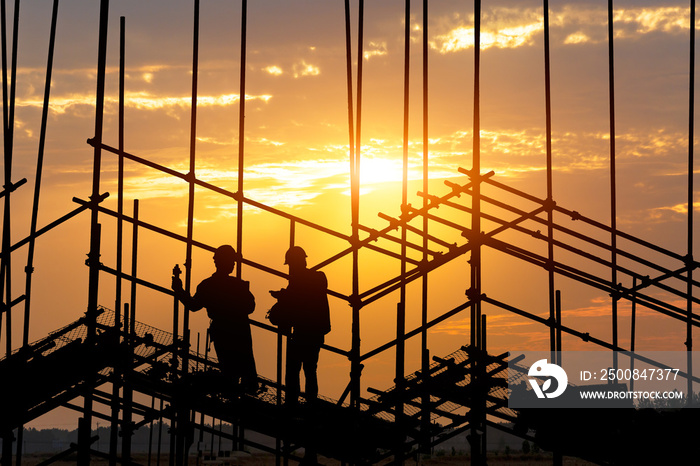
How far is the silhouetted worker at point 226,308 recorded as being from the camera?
10.7 metres

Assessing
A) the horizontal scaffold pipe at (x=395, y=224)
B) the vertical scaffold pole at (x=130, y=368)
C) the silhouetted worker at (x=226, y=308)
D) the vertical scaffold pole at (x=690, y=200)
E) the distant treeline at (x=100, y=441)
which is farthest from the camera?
the distant treeline at (x=100, y=441)

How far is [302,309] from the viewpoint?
35.9 feet

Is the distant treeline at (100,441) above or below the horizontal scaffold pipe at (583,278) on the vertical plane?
below

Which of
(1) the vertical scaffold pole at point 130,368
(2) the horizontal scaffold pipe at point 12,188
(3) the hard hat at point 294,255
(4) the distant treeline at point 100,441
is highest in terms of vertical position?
(2) the horizontal scaffold pipe at point 12,188

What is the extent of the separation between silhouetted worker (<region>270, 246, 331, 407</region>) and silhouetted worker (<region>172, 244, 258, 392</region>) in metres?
0.43

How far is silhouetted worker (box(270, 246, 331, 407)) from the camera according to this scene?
10.9 meters

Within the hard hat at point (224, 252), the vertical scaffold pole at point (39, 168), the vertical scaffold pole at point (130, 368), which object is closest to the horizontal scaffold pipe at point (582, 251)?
the hard hat at point (224, 252)

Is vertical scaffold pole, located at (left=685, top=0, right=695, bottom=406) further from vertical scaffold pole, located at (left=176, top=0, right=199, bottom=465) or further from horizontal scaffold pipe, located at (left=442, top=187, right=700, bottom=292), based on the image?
vertical scaffold pole, located at (left=176, top=0, right=199, bottom=465)

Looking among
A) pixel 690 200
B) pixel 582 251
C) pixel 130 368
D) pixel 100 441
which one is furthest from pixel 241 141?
pixel 100 441

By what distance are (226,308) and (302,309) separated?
2.74 feet

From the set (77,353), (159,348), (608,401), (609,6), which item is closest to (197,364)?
(159,348)

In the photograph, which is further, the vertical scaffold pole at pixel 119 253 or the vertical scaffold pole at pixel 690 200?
the vertical scaffold pole at pixel 690 200

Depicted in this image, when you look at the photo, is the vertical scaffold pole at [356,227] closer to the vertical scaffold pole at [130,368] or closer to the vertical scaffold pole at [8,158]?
the vertical scaffold pole at [130,368]

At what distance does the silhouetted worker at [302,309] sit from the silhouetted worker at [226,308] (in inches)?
16.9
